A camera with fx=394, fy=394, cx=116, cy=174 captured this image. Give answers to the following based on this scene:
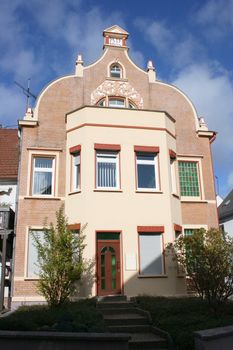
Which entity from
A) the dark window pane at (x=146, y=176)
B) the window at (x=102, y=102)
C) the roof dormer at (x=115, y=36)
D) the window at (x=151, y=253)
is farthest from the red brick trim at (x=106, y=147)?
the roof dormer at (x=115, y=36)

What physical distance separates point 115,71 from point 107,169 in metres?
5.85

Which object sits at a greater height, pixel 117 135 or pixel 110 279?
pixel 117 135

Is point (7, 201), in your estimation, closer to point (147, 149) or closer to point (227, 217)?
point (147, 149)

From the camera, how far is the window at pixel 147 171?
58.3 ft

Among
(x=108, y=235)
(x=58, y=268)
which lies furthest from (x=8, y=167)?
(x=58, y=268)

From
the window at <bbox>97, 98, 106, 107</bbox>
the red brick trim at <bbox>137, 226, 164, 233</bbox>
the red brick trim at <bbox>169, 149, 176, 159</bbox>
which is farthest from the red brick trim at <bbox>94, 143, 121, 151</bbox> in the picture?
the red brick trim at <bbox>137, 226, 164, 233</bbox>

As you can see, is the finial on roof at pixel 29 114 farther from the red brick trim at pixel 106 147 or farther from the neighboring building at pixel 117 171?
the red brick trim at pixel 106 147

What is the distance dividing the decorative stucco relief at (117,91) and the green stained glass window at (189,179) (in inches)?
150

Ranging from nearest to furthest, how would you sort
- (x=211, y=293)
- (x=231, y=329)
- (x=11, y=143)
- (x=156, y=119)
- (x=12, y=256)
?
(x=231, y=329) → (x=211, y=293) → (x=12, y=256) → (x=156, y=119) → (x=11, y=143)

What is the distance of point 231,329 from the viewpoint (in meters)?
8.23

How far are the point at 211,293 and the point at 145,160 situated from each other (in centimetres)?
782

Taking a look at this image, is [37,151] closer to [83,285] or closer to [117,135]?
[117,135]

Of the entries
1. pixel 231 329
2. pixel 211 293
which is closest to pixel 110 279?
pixel 211 293

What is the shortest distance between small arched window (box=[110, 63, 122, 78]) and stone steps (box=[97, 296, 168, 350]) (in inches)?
436
